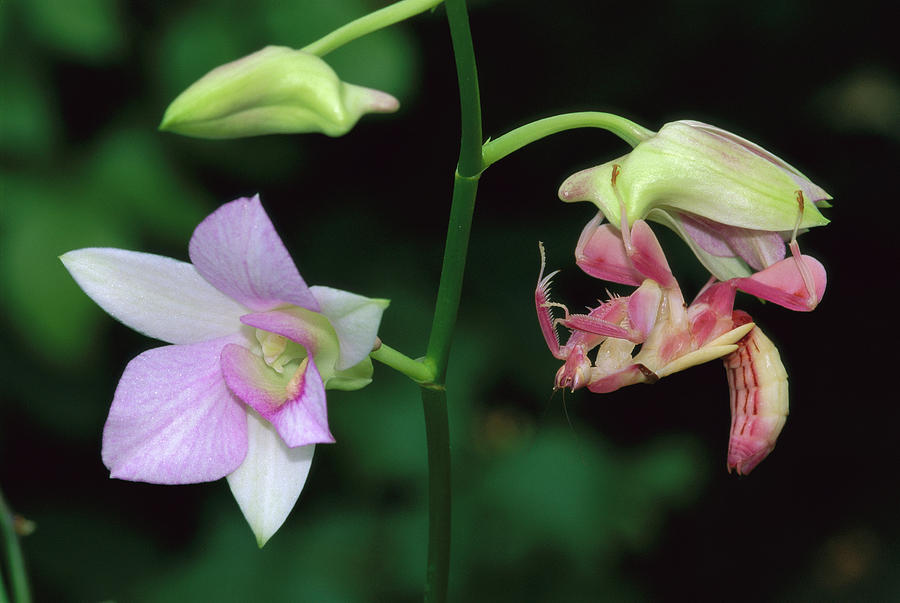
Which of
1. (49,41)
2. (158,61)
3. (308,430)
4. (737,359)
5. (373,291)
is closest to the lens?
(308,430)

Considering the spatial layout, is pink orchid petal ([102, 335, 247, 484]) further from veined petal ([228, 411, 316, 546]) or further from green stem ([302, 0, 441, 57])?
green stem ([302, 0, 441, 57])

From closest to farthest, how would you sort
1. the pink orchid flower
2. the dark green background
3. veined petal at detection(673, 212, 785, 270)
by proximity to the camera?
the pink orchid flower < veined petal at detection(673, 212, 785, 270) < the dark green background

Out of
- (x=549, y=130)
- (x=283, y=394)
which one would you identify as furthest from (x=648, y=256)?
(x=283, y=394)

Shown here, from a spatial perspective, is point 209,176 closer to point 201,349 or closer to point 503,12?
point 503,12

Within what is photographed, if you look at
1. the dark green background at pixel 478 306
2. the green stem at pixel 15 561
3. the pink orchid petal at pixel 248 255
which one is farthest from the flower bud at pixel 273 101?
the dark green background at pixel 478 306

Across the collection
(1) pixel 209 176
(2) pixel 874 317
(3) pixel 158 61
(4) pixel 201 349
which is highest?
(3) pixel 158 61

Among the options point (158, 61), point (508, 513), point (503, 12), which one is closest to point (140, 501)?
point (508, 513)

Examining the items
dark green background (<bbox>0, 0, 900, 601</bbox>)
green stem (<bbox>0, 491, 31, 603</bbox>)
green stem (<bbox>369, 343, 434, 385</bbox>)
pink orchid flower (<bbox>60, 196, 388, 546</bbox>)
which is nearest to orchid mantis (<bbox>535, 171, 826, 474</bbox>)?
green stem (<bbox>369, 343, 434, 385</bbox>)

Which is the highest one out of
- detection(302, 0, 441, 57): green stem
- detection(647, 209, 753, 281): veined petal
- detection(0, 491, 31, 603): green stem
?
detection(302, 0, 441, 57): green stem
